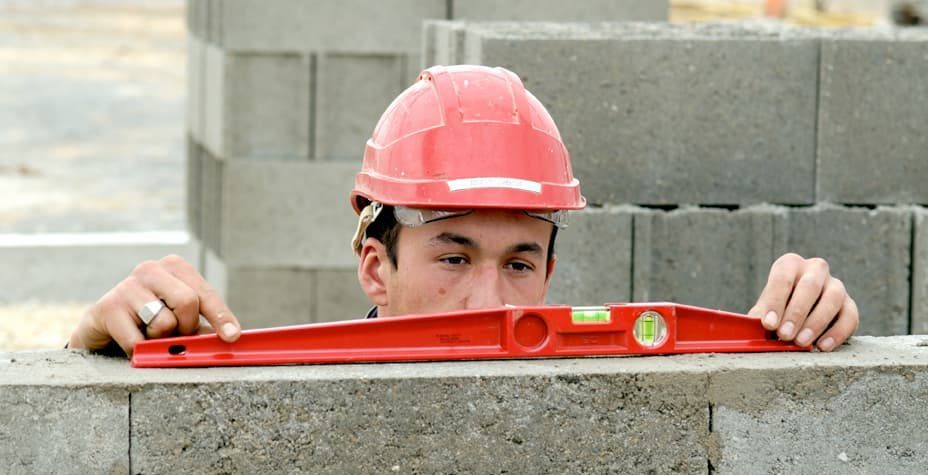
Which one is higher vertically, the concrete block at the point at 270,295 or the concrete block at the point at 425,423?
the concrete block at the point at 425,423

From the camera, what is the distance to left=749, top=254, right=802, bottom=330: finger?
335 centimetres

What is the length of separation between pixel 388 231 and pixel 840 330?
1.15 meters

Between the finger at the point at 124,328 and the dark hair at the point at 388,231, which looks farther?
the dark hair at the point at 388,231

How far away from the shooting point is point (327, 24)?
8492mm

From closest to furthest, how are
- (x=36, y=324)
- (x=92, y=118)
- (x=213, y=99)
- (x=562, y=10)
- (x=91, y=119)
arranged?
1. (x=562, y=10)
2. (x=213, y=99)
3. (x=36, y=324)
4. (x=91, y=119)
5. (x=92, y=118)

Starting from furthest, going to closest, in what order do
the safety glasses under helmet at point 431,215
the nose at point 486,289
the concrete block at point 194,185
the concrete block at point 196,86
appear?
1. the concrete block at point 194,185
2. the concrete block at point 196,86
3. the safety glasses under helmet at point 431,215
4. the nose at point 486,289

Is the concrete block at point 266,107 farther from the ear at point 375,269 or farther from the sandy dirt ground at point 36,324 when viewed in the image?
the ear at point 375,269

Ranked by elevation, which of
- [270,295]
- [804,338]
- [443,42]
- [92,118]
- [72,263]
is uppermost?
[443,42]

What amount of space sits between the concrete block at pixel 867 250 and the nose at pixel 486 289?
2276mm

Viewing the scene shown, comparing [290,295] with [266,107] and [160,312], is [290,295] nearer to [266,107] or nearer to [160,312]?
[266,107]

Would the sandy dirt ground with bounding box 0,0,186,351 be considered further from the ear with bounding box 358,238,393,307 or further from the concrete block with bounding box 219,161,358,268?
the ear with bounding box 358,238,393,307

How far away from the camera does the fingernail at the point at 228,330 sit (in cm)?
306

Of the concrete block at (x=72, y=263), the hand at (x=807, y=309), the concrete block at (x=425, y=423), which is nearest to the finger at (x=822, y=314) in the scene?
the hand at (x=807, y=309)

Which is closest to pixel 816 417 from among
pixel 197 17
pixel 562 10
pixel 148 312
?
pixel 148 312
